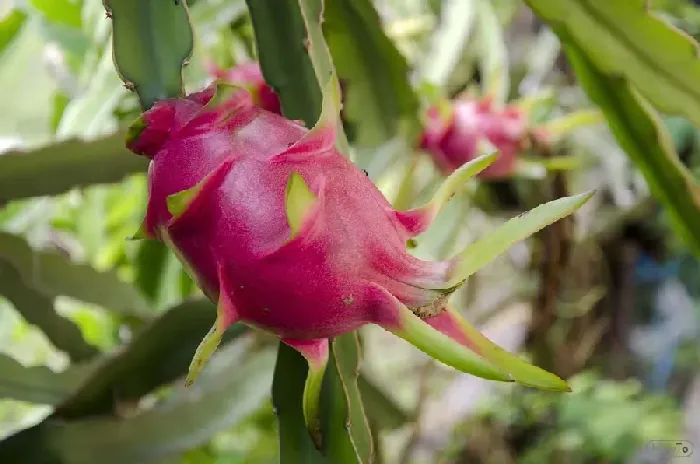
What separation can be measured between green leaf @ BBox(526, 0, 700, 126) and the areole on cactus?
246mm

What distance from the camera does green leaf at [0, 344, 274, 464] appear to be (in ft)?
1.55

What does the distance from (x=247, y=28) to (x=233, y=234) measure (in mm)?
632

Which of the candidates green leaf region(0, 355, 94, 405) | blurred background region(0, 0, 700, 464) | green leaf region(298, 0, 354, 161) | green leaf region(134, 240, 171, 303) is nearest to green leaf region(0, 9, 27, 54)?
blurred background region(0, 0, 700, 464)

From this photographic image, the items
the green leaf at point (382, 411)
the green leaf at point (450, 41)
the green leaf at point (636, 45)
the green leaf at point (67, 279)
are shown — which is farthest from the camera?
the green leaf at point (450, 41)

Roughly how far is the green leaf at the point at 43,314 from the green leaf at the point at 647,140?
499 mm

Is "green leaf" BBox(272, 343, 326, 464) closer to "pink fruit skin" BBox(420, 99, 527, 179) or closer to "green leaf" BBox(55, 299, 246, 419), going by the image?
"green leaf" BBox(55, 299, 246, 419)

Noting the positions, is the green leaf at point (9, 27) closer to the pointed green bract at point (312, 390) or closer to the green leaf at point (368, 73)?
the green leaf at point (368, 73)

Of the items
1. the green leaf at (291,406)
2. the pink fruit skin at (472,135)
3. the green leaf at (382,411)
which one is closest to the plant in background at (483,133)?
the pink fruit skin at (472,135)

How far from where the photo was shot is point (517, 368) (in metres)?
0.28

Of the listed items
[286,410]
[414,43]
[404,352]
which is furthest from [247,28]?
[404,352]

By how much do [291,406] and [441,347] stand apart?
0.17 m

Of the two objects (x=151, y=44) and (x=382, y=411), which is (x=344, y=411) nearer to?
(x=151, y=44)

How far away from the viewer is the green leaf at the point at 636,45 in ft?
1.49

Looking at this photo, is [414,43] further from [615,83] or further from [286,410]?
[286,410]
